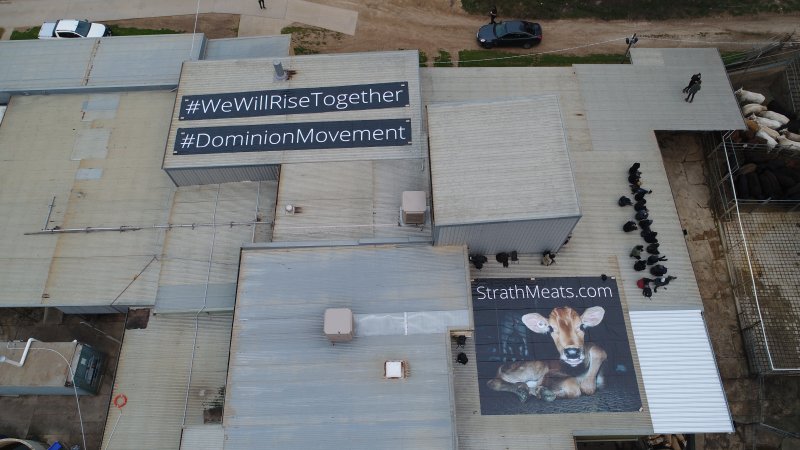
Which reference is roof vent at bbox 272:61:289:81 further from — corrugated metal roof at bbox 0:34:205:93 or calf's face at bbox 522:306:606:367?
calf's face at bbox 522:306:606:367

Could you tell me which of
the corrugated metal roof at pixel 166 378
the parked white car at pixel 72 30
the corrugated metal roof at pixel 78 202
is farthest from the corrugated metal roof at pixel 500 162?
the parked white car at pixel 72 30

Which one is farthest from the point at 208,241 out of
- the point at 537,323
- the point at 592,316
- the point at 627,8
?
the point at 627,8

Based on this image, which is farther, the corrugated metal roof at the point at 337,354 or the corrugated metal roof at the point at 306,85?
the corrugated metal roof at the point at 306,85

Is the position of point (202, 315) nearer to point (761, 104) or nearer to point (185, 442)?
point (185, 442)

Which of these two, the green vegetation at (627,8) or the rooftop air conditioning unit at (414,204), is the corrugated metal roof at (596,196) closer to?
the rooftop air conditioning unit at (414,204)

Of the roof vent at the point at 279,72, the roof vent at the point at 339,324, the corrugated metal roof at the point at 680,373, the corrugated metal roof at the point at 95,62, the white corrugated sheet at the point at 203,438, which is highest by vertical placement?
the corrugated metal roof at the point at 95,62

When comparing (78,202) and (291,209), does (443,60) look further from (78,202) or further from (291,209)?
(78,202)

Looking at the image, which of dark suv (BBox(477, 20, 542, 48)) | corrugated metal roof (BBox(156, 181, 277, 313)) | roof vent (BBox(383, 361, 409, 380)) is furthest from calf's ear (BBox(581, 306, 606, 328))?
dark suv (BBox(477, 20, 542, 48))
